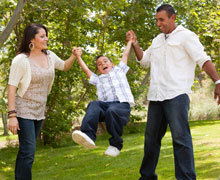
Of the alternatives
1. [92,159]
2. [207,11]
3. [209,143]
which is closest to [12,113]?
[92,159]

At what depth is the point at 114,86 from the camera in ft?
14.9

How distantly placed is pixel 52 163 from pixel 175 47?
5.70 meters

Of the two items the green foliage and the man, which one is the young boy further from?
the green foliage

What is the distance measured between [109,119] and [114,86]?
1.57ft

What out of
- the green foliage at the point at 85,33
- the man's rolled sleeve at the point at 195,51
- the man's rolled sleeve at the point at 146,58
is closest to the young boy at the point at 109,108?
the man's rolled sleeve at the point at 146,58

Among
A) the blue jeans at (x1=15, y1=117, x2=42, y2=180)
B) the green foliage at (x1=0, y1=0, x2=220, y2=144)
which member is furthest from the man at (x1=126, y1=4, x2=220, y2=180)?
the green foliage at (x1=0, y1=0, x2=220, y2=144)

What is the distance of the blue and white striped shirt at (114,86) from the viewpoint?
4523 millimetres

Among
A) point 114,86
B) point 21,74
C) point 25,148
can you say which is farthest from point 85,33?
point 25,148

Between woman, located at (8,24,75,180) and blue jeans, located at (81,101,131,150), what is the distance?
0.52 metres

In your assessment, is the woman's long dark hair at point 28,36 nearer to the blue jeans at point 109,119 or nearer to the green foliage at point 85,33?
the blue jeans at point 109,119

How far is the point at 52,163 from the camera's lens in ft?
29.3

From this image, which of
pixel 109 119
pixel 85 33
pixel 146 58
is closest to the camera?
pixel 109 119

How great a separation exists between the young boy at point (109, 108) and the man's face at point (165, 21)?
591 millimetres

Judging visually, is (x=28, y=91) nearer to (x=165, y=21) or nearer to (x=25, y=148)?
(x=25, y=148)
